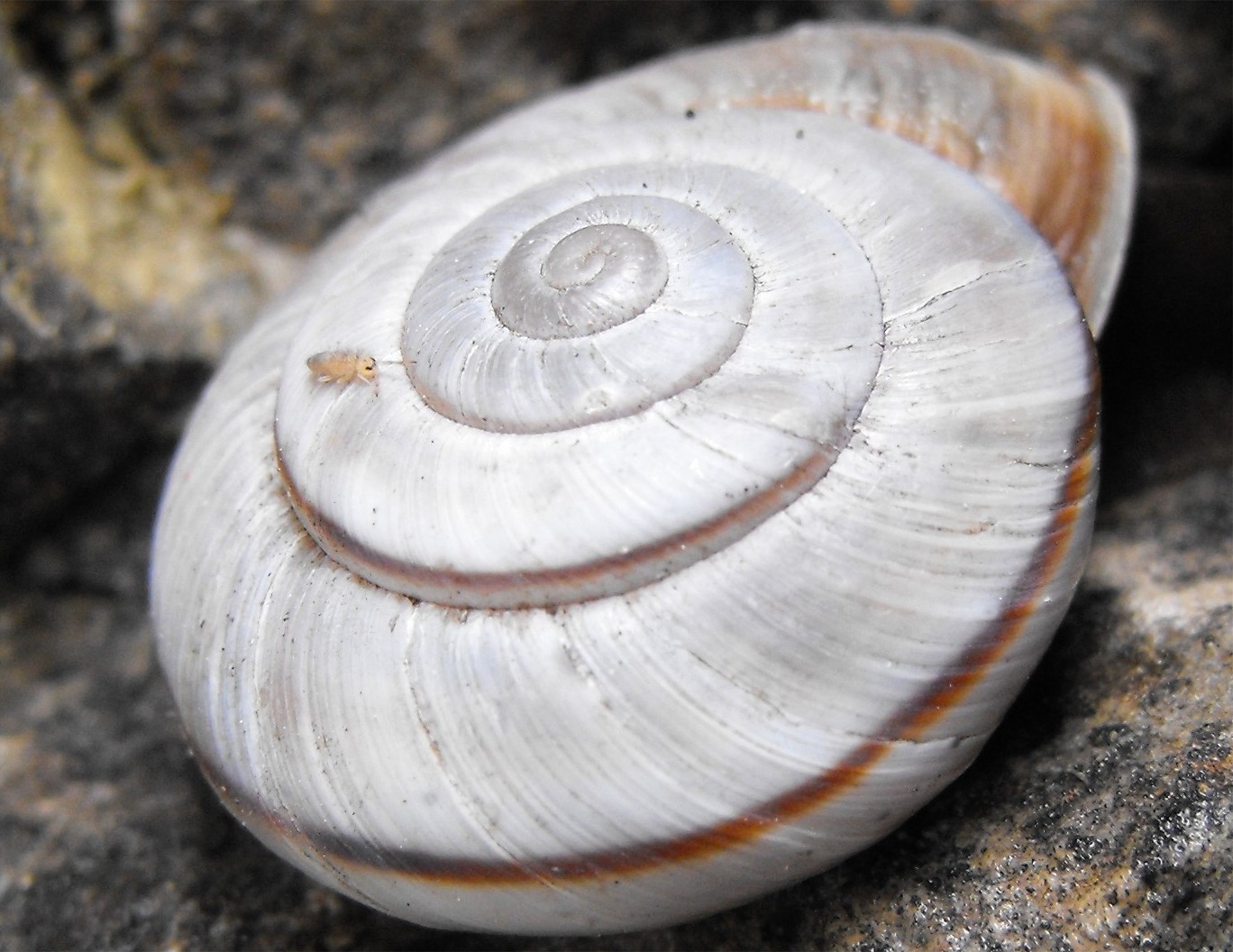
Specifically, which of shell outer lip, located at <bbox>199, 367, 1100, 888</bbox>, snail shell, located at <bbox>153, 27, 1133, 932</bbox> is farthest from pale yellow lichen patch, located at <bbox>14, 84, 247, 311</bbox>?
shell outer lip, located at <bbox>199, 367, 1100, 888</bbox>

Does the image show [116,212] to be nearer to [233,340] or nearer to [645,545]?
[233,340]

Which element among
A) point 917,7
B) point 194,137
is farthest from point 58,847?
point 917,7

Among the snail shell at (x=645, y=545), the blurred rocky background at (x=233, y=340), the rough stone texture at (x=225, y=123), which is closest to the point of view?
the snail shell at (x=645, y=545)

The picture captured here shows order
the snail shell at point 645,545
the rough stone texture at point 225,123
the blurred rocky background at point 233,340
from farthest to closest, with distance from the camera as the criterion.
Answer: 1. the rough stone texture at point 225,123
2. the blurred rocky background at point 233,340
3. the snail shell at point 645,545

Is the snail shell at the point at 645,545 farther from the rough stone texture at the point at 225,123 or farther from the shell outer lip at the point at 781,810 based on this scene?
the rough stone texture at the point at 225,123

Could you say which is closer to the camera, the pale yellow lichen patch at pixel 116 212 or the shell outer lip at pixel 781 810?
the shell outer lip at pixel 781 810

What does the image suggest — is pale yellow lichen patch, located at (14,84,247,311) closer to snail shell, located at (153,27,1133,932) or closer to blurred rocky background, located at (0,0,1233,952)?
blurred rocky background, located at (0,0,1233,952)

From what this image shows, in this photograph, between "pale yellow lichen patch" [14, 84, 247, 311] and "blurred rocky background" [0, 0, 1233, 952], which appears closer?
"blurred rocky background" [0, 0, 1233, 952]

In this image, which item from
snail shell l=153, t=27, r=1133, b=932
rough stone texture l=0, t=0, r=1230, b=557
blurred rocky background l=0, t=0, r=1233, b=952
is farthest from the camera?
rough stone texture l=0, t=0, r=1230, b=557

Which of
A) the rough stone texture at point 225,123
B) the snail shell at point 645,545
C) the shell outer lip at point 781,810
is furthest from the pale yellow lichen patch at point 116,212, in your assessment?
the shell outer lip at point 781,810
